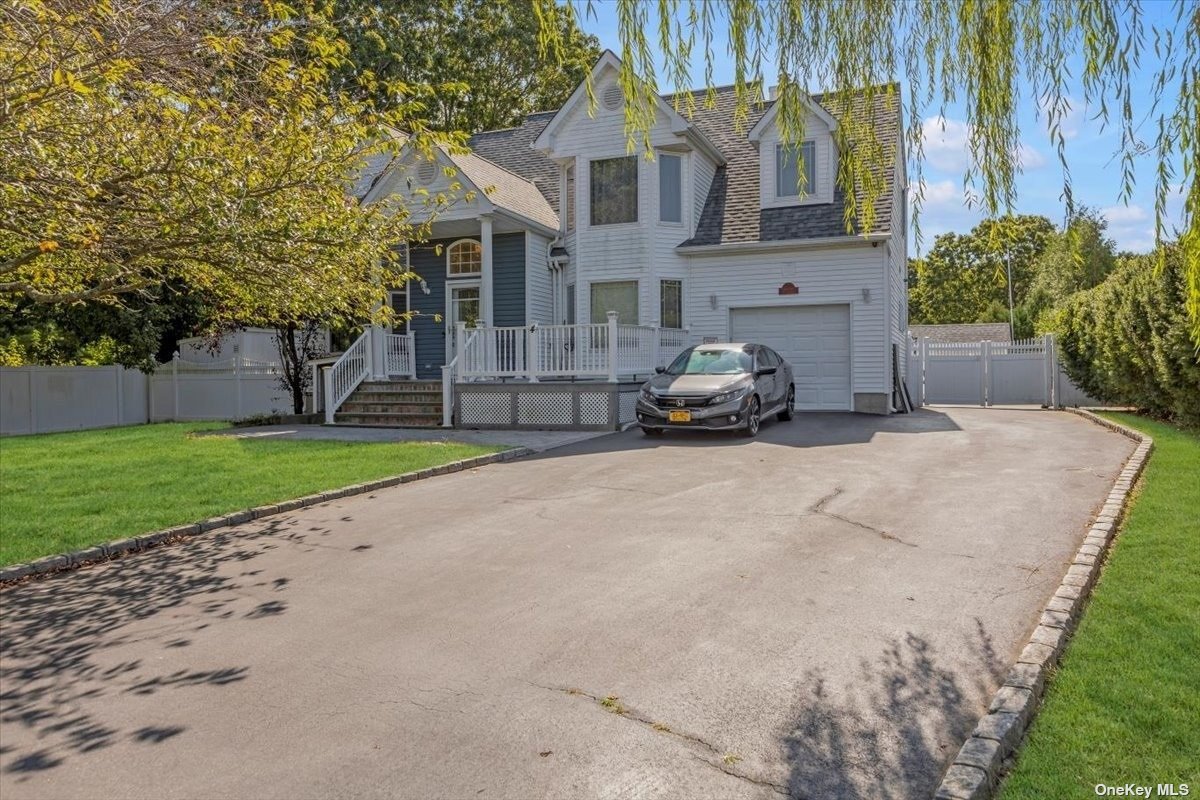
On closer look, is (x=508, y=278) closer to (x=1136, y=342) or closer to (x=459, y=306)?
(x=459, y=306)

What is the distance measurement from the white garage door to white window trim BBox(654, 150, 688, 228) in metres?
2.50

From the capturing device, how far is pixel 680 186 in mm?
18469

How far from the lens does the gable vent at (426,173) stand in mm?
18219

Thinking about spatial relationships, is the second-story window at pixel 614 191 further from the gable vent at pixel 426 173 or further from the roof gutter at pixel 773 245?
the gable vent at pixel 426 173

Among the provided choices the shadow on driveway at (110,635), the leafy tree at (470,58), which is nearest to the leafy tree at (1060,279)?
the shadow on driveway at (110,635)

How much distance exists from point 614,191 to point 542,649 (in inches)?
606

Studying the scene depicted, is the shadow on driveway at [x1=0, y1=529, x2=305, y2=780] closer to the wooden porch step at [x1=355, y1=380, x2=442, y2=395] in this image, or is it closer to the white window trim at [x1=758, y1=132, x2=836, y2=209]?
the wooden porch step at [x1=355, y1=380, x2=442, y2=395]

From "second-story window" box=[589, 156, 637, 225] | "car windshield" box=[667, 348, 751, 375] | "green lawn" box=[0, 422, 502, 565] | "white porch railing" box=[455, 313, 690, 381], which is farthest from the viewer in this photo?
"second-story window" box=[589, 156, 637, 225]

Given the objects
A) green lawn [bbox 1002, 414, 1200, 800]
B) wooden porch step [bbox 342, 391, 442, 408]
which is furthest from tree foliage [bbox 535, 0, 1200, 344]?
wooden porch step [bbox 342, 391, 442, 408]

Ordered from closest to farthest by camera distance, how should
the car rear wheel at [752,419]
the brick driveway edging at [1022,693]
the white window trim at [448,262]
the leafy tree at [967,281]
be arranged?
the brick driveway edging at [1022,693], the car rear wheel at [752,419], the white window trim at [448,262], the leafy tree at [967,281]

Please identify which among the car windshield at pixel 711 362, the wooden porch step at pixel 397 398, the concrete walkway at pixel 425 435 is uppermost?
the car windshield at pixel 711 362

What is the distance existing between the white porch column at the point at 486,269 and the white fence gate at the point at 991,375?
12.3m

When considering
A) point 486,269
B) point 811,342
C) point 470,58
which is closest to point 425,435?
point 486,269

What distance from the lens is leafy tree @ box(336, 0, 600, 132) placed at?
28.7m
